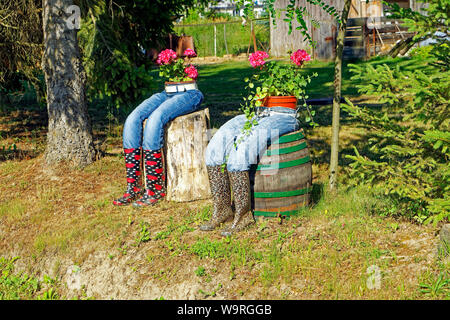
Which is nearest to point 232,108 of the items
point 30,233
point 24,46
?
point 24,46

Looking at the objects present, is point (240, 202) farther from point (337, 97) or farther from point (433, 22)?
point (433, 22)

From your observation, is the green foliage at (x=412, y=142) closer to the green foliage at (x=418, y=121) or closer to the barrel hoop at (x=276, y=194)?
the green foliage at (x=418, y=121)

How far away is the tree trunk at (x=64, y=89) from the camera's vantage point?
7.25 meters

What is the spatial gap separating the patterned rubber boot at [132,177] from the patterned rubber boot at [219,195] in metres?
1.17

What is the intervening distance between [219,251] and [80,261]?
4.43ft

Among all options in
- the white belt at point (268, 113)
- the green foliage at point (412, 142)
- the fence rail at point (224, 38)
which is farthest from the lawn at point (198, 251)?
the fence rail at point (224, 38)

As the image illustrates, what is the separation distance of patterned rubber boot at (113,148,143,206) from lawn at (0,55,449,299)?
0.70 ft

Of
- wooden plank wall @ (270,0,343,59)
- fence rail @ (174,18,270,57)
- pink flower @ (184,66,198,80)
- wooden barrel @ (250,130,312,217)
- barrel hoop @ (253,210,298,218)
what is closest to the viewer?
wooden barrel @ (250,130,312,217)

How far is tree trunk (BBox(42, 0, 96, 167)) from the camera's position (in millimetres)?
7250

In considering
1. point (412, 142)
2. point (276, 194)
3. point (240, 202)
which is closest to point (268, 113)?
point (276, 194)

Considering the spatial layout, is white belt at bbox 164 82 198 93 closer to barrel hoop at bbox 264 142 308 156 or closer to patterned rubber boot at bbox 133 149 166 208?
patterned rubber boot at bbox 133 149 166 208

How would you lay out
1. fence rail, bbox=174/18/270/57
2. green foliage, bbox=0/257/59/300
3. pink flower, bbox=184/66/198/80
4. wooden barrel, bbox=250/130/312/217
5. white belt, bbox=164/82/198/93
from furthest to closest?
fence rail, bbox=174/18/270/57
pink flower, bbox=184/66/198/80
white belt, bbox=164/82/198/93
wooden barrel, bbox=250/130/312/217
green foliage, bbox=0/257/59/300

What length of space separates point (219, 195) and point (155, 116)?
126 cm

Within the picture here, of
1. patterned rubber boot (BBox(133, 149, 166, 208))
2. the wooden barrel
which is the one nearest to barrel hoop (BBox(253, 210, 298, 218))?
the wooden barrel
